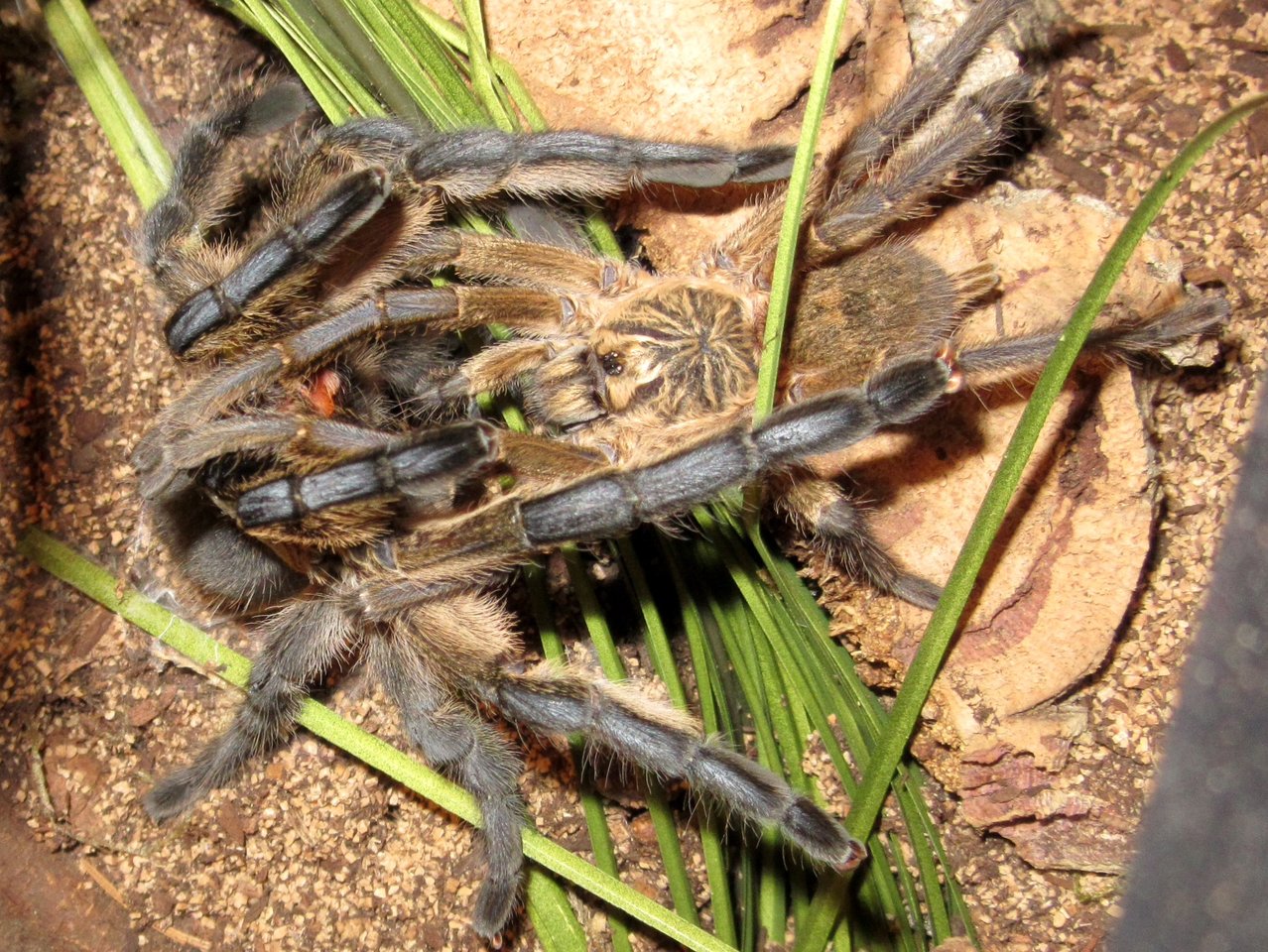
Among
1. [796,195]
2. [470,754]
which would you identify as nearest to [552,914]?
[470,754]

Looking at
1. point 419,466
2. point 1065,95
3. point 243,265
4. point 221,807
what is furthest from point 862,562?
point 221,807

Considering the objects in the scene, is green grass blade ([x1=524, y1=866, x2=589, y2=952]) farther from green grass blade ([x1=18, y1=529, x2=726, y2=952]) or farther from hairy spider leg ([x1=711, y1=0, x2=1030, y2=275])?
hairy spider leg ([x1=711, y1=0, x2=1030, y2=275])

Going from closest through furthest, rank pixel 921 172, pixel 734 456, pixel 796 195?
pixel 734 456, pixel 796 195, pixel 921 172

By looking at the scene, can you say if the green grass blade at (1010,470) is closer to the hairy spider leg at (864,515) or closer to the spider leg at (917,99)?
the hairy spider leg at (864,515)

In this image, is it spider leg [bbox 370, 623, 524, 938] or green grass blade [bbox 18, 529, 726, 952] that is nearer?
green grass blade [bbox 18, 529, 726, 952]

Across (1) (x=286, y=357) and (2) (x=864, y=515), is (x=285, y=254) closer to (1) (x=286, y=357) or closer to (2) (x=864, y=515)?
(1) (x=286, y=357)

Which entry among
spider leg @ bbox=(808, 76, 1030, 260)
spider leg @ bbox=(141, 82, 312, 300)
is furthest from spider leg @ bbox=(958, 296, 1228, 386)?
spider leg @ bbox=(141, 82, 312, 300)

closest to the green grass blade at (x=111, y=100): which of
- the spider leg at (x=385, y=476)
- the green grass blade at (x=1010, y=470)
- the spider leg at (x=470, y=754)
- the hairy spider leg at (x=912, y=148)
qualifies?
the spider leg at (x=385, y=476)
